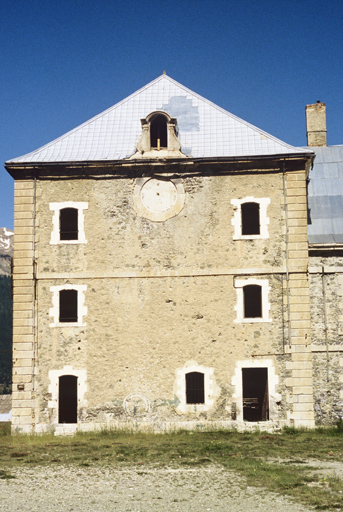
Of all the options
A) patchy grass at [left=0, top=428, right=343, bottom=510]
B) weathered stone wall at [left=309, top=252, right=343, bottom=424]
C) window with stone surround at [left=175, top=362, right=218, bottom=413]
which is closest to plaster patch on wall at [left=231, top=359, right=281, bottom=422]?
window with stone surround at [left=175, top=362, right=218, bottom=413]

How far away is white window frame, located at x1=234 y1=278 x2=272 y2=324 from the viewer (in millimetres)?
17531

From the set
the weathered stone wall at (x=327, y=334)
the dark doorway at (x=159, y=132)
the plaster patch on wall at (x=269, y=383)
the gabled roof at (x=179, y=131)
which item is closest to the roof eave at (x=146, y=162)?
the gabled roof at (x=179, y=131)

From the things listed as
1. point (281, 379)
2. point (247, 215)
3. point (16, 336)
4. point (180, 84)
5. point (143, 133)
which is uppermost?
point (180, 84)

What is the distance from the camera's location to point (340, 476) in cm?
1125

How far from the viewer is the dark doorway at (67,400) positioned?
60.4ft

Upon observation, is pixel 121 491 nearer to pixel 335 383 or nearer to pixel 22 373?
pixel 22 373

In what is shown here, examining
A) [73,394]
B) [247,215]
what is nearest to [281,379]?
[247,215]

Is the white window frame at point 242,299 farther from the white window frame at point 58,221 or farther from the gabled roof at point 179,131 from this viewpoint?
the white window frame at point 58,221

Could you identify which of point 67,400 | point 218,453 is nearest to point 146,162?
point 67,400

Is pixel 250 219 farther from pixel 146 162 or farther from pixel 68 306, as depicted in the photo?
pixel 68 306

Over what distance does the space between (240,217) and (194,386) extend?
16.5 ft

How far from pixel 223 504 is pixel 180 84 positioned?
1475cm

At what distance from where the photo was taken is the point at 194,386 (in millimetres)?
17422

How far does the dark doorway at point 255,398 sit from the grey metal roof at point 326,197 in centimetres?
485
